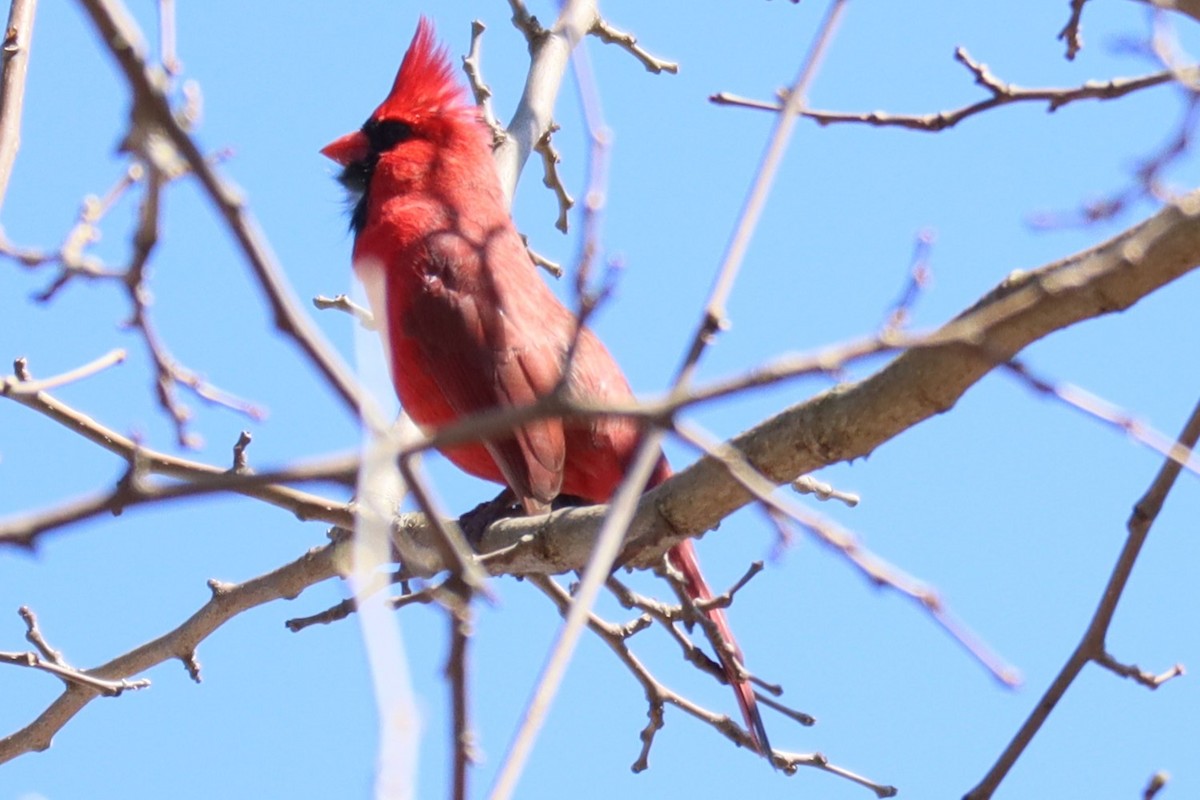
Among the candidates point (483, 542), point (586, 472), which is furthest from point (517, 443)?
point (483, 542)

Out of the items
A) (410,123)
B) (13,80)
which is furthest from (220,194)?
(410,123)

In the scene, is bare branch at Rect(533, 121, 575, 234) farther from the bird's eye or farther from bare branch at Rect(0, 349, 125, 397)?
bare branch at Rect(0, 349, 125, 397)

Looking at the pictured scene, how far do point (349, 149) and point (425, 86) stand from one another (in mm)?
285

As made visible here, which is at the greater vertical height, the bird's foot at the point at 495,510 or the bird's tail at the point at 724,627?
the bird's foot at the point at 495,510

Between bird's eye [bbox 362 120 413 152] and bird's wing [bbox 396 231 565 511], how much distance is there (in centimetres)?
67

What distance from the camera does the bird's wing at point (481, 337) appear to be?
357 centimetres

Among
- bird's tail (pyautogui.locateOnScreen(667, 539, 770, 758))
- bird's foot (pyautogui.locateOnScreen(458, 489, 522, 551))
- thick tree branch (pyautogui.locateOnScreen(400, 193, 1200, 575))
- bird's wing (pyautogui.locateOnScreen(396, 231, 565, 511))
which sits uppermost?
bird's wing (pyautogui.locateOnScreen(396, 231, 565, 511))

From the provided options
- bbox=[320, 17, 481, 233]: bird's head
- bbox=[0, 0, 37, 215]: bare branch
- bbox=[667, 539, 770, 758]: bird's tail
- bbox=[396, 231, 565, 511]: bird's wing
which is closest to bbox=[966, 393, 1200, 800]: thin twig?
bbox=[667, 539, 770, 758]: bird's tail

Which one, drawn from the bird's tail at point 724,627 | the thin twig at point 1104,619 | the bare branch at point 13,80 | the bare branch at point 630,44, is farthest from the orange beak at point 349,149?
the thin twig at point 1104,619

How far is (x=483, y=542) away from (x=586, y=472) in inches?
30.4

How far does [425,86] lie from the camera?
4.41 meters

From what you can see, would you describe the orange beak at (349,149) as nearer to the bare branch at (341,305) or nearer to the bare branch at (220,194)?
the bare branch at (341,305)

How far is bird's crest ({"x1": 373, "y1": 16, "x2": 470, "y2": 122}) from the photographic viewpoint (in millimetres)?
4375

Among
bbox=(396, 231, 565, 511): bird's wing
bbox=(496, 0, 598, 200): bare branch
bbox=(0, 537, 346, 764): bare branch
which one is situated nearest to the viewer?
bbox=(0, 537, 346, 764): bare branch
